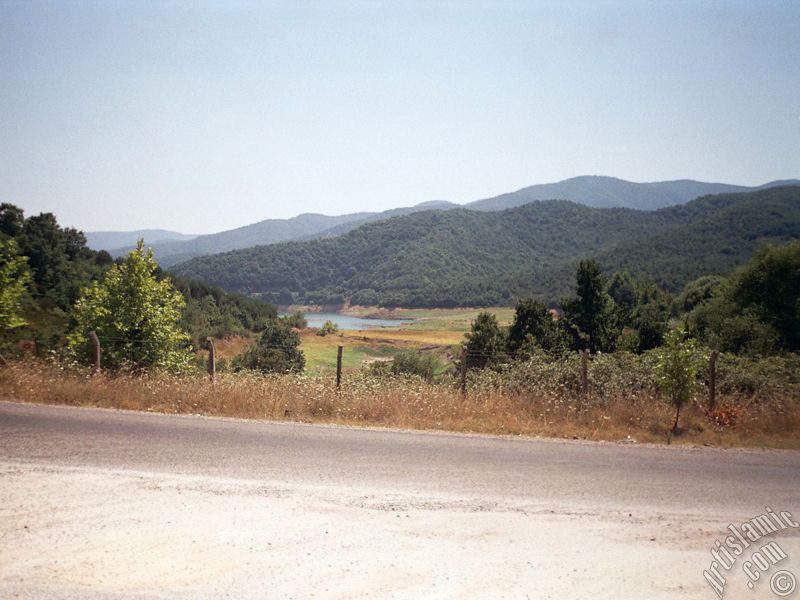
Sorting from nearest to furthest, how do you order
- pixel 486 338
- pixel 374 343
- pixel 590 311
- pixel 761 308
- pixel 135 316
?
pixel 135 316 < pixel 761 308 < pixel 590 311 < pixel 486 338 < pixel 374 343

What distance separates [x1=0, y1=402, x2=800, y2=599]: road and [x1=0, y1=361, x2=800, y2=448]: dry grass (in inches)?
59.9

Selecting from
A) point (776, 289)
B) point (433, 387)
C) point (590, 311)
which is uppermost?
point (776, 289)

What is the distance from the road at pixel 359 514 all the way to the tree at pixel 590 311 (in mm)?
38695

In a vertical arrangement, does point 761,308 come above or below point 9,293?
below

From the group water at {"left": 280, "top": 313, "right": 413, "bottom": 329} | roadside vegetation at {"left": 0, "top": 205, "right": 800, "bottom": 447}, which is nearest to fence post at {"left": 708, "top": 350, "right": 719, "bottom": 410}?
roadside vegetation at {"left": 0, "top": 205, "right": 800, "bottom": 447}

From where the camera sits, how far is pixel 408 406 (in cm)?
1248

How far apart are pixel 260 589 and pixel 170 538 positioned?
1.42m

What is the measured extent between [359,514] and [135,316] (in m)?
15.9

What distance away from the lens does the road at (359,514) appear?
4.84 m

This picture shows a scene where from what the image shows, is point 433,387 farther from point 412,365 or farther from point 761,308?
point 412,365

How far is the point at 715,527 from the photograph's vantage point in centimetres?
635

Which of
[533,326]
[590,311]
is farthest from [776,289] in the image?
[533,326]

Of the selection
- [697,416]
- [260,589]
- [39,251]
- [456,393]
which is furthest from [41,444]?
[39,251]

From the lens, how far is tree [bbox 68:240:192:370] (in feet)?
61.9
